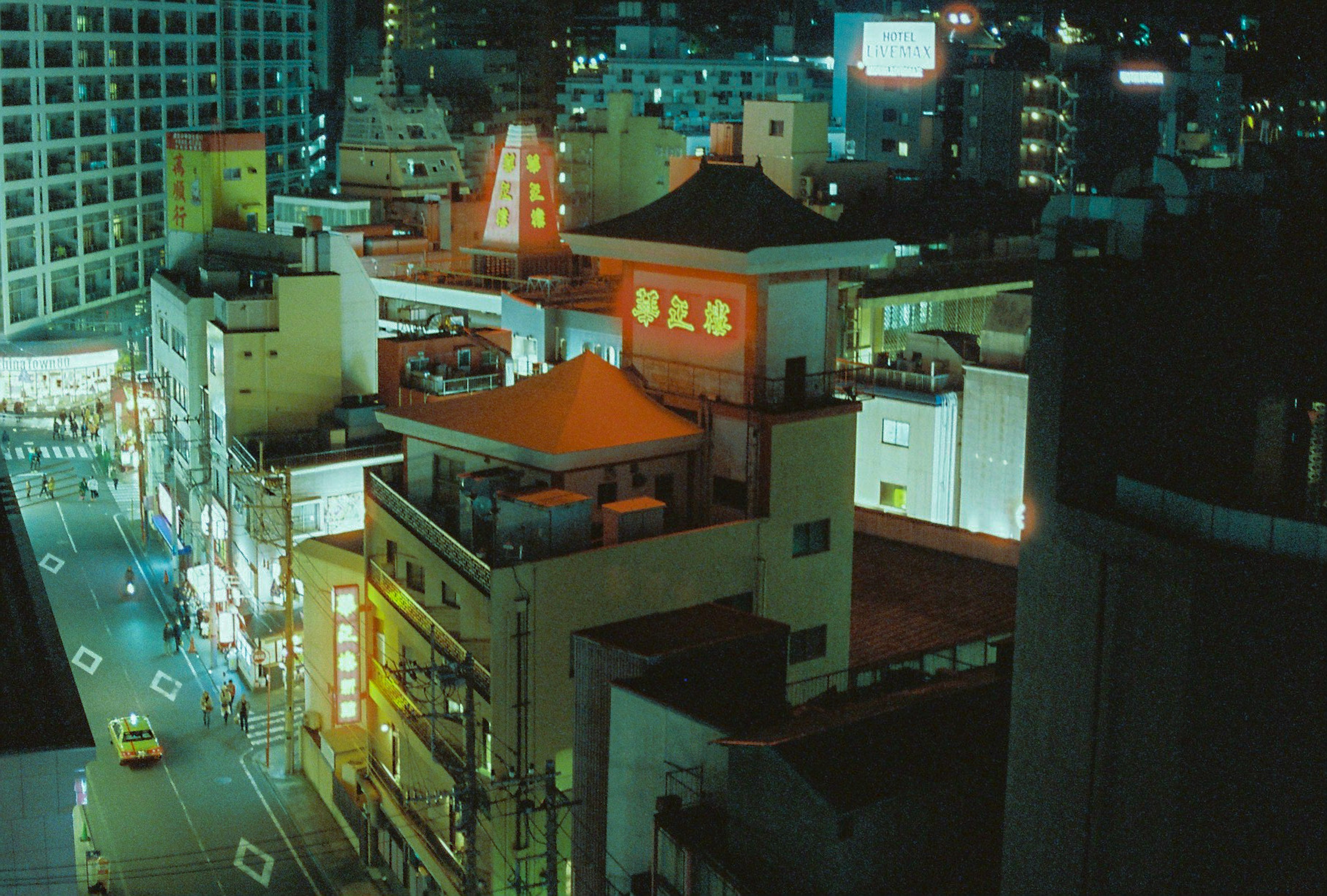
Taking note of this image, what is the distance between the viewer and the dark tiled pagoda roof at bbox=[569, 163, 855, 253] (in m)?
29.7

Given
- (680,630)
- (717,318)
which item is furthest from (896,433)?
(680,630)

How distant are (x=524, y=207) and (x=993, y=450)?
24405 mm

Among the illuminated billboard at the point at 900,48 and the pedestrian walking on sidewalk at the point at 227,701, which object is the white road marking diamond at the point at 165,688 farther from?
the illuminated billboard at the point at 900,48

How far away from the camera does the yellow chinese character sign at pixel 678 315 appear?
1227 inches

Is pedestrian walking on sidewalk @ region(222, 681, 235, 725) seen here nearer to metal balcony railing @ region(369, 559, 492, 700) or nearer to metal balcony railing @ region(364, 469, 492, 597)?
metal balcony railing @ region(369, 559, 492, 700)

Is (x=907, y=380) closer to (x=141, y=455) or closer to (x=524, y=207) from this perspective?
(x=524, y=207)

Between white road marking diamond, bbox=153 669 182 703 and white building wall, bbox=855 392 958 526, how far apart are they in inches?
A: 750

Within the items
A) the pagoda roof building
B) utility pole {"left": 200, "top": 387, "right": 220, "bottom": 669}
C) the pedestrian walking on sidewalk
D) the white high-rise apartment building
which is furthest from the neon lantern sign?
the white high-rise apartment building

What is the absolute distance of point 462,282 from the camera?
58094 mm

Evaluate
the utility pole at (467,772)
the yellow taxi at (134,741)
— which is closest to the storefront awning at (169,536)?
the yellow taxi at (134,741)

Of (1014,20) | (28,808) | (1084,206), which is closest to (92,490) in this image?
(28,808)

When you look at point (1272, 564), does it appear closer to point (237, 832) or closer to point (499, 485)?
point (499, 485)

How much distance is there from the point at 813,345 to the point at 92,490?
37126 millimetres

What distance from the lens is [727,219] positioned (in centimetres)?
3027
